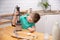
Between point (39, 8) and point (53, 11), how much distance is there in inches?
9.2

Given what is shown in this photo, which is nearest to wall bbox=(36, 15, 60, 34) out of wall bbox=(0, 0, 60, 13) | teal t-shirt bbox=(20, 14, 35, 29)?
wall bbox=(0, 0, 60, 13)

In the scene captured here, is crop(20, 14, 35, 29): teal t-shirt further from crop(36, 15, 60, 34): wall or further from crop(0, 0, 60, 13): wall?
crop(36, 15, 60, 34): wall

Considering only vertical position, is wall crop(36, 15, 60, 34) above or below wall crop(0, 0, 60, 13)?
below

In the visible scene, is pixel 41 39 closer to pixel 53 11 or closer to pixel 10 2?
pixel 10 2

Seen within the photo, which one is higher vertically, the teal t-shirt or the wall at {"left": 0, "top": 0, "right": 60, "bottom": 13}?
the wall at {"left": 0, "top": 0, "right": 60, "bottom": 13}

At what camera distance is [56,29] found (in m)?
0.99

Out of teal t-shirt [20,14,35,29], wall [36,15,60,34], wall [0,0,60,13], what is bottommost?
wall [36,15,60,34]

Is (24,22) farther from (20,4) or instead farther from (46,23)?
(46,23)

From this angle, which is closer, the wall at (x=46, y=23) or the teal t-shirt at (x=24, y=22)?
the teal t-shirt at (x=24, y=22)

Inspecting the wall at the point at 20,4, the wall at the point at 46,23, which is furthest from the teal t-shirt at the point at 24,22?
the wall at the point at 46,23

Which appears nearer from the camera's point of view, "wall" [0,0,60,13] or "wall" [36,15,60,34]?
"wall" [0,0,60,13]

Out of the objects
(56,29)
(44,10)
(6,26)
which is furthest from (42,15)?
(56,29)

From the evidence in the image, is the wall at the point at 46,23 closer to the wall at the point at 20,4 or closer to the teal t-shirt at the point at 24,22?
the wall at the point at 20,4

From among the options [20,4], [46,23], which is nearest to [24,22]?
[20,4]
